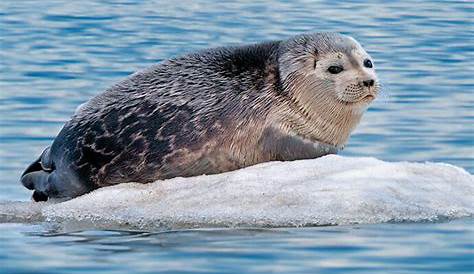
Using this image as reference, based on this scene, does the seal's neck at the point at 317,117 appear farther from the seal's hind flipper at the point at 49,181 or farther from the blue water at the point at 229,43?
the seal's hind flipper at the point at 49,181

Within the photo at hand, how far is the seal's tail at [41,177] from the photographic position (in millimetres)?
10391

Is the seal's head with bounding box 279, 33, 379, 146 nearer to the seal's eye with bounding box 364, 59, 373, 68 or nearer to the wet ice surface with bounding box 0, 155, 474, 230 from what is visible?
the seal's eye with bounding box 364, 59, 373, 68

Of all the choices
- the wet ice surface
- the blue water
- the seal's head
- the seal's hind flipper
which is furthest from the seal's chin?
the seal's hind flipper

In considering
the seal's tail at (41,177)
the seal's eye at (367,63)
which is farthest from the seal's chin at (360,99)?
the seal's tail at (41,177)

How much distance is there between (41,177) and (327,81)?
6.19 feet

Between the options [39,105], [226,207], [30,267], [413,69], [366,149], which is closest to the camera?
[30,267]

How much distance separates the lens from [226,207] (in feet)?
30.1

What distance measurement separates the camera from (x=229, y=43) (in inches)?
725

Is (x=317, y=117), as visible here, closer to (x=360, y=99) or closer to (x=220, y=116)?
(x=360, y=99)

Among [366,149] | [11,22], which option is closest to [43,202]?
[366,149]

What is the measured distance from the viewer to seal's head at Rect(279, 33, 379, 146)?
400 inches

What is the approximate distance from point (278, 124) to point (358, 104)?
1.66ft

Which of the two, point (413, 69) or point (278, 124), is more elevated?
point (278, 124)

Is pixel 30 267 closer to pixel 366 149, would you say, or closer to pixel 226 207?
pixel 226 207
